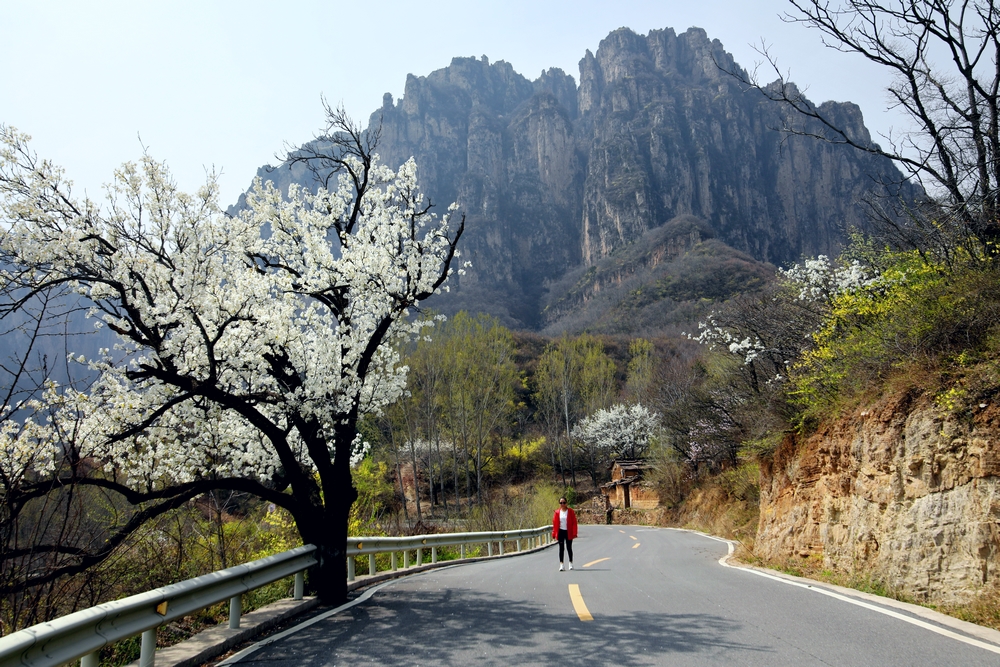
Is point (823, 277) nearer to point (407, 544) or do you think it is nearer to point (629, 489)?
point (407, 544)

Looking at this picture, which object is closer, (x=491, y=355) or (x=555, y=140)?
(x=491, y=355)

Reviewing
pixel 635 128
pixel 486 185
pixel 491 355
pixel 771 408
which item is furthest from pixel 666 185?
pixel 771 408

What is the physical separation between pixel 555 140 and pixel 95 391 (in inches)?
7615

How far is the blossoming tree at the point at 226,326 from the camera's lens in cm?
766

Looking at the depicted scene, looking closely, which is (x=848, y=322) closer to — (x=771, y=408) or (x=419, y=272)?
(x=771, y=408)

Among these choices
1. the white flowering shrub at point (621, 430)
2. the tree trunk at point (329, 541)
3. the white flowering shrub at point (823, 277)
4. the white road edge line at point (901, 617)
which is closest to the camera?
the white road edge line at point (901, 617)

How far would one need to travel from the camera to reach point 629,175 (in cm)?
15862

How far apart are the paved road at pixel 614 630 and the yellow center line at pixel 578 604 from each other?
1 centimetres

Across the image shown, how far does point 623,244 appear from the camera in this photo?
488 feet

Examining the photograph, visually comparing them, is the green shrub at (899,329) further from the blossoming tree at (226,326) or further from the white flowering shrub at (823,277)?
the blossoming tree at (226,326)

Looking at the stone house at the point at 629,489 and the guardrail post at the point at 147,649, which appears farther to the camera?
the stone house at the point at 629,489

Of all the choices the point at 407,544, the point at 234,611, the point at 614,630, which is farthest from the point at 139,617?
the point at 407,544

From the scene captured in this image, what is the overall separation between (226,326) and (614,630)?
237 inches

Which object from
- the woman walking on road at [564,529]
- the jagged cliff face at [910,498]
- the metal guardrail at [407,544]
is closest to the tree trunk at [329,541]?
the metal guardrail at [407,544]
